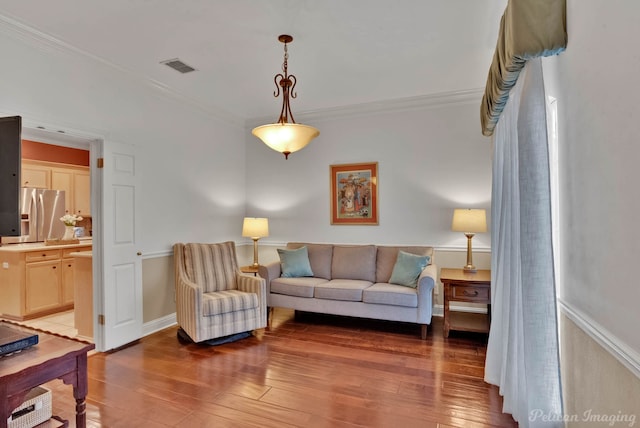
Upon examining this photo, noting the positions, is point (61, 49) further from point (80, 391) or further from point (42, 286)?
point (42, 286)

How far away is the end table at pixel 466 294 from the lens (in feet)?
11.6

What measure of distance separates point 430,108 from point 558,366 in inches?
137

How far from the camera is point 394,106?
4602 millimetres

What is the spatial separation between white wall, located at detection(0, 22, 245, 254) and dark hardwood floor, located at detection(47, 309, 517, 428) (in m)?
1.41

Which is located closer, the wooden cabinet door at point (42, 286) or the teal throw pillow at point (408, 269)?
the teal throw pillow at point (408, 269)

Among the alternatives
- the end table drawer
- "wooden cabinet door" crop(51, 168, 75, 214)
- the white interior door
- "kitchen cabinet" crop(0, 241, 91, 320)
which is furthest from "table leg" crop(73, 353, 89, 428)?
"wooden cabinet door" crop(51, 168, 75, 214)

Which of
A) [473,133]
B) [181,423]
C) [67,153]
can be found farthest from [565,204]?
[67,153]

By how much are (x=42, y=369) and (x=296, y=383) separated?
1684mm

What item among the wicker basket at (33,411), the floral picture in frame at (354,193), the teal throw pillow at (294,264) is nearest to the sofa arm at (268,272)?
the teal throw pillow at (294,264)

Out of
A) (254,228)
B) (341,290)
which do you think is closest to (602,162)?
(341,290)

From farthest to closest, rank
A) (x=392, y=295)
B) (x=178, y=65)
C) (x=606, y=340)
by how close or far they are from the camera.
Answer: (x=392, y=295) < (x=178, y=65) < (x=606, y=340)

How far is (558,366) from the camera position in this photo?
5.49ft

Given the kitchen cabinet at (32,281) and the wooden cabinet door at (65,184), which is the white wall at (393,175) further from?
the wooden cabinet door at (65,184)

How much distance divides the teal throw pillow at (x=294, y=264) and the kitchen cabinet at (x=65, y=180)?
3.14 meters
